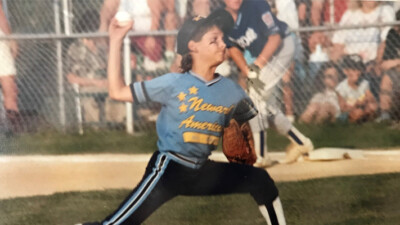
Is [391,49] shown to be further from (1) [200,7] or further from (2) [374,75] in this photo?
(1) [200,7]

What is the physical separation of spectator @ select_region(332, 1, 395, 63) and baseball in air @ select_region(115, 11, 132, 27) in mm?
994

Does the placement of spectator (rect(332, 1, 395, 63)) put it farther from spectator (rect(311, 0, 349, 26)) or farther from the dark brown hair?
the dark brown hair

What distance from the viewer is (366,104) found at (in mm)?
3340

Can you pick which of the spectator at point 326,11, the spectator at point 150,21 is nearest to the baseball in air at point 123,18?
the spectator at point 150,21

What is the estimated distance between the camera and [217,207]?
3.31 metres

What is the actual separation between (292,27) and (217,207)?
3.08 feet

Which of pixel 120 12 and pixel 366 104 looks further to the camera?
pixel 366 104

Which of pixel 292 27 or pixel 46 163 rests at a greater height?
pixel 292 27

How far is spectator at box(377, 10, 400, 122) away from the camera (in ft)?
10.9

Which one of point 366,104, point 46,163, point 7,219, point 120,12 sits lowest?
point 7,219

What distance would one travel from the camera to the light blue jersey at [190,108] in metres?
3.09

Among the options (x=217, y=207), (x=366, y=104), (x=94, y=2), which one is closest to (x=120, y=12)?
(x=94, y=2)

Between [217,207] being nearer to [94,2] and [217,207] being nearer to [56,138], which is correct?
[56,138]

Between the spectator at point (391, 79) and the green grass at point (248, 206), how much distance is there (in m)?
0.33
